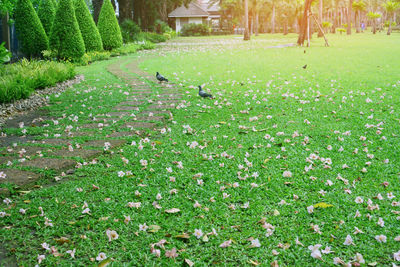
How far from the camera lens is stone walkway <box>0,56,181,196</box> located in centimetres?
404

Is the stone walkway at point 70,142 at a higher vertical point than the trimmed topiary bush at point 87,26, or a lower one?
lower

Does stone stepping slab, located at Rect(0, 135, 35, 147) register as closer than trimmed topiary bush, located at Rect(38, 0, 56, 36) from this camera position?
Yes

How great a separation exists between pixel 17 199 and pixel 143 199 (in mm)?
1339

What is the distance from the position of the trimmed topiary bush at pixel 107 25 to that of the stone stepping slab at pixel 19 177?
16.8m

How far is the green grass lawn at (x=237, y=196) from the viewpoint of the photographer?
2.62 meters

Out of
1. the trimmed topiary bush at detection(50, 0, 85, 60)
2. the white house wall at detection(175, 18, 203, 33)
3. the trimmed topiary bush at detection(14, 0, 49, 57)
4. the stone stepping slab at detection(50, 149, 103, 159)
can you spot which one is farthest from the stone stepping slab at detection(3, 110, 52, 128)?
the white house wall at detection(175, 18, 203, 33)

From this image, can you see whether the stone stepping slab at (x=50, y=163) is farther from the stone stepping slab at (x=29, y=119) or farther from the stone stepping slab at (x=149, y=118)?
the stone stepping slab at (x=149, y=118)

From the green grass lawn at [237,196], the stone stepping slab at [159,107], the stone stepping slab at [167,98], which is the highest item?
the stone stepping slab at [167,98]

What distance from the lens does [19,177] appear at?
383 cm

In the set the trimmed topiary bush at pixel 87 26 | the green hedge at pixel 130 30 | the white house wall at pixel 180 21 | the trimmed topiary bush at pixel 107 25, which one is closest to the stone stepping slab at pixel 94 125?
the trimmed topiary bush at pixel 87 26

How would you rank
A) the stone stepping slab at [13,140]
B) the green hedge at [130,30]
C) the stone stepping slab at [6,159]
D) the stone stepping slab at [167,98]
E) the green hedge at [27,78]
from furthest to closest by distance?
the green hedge at [130,30] < the stone stepping slab at [167,98] < the green hedge at [27,78] < the stone stepping slab at [13,140] < the stone stepping slab at [6,159]

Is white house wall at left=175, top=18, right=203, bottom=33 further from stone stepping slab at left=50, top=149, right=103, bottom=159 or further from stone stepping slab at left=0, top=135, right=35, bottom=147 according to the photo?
stone stepping slab at left=50, top=149, right=103, bottom=159

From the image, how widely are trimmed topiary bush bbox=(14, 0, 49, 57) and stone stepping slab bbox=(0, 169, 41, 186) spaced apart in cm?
1293

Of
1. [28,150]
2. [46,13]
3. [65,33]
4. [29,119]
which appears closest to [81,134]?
[28,150]
